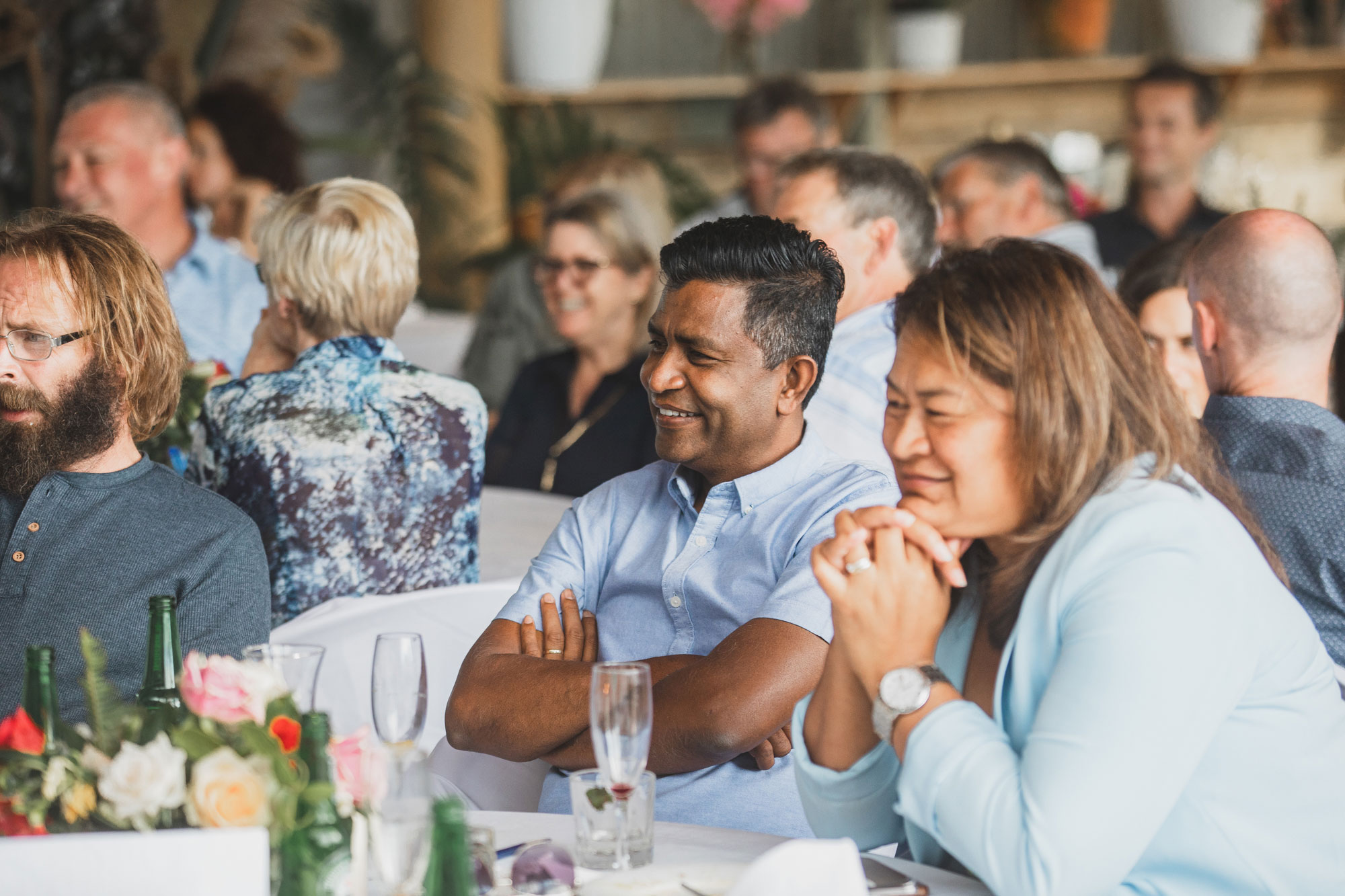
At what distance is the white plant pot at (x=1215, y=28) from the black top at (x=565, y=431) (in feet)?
10.5

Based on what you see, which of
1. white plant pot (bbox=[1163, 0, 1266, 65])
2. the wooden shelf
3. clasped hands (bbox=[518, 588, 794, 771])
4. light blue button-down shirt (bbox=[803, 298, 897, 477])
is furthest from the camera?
the wooden shelf

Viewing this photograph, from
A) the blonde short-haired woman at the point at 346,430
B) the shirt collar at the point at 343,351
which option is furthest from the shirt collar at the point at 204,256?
the shirt collar at the point at 343,351

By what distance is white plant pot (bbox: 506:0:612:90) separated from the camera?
6.05 metres

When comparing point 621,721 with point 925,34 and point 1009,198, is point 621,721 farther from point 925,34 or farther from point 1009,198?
point 925,34

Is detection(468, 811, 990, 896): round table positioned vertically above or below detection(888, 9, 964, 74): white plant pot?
below

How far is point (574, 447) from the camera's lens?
3633 millimetres

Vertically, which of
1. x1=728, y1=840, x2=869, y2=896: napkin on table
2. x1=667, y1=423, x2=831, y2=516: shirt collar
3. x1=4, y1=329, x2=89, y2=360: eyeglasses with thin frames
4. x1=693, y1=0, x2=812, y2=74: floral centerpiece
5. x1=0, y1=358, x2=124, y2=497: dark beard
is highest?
x1=693, y1=0, x2=812, y2=74: floral centerpiece

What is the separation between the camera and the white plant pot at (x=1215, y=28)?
5551mm

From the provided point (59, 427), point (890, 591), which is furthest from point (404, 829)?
point (59, 427)

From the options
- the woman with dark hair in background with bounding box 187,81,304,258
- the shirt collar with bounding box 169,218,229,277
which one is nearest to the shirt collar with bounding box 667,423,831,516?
the shirt collar with bounding box 169,218,229,277

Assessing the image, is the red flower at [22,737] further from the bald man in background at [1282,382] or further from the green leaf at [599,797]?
the bald man in background at [1282,382]

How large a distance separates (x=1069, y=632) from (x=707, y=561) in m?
0.79

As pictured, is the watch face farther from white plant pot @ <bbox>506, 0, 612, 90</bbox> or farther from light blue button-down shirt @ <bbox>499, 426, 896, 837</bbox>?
white plant pot @ <bbox>506, 0, 612, 90</bbox>

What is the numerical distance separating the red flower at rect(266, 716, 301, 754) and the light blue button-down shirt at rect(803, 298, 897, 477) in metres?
1.68
